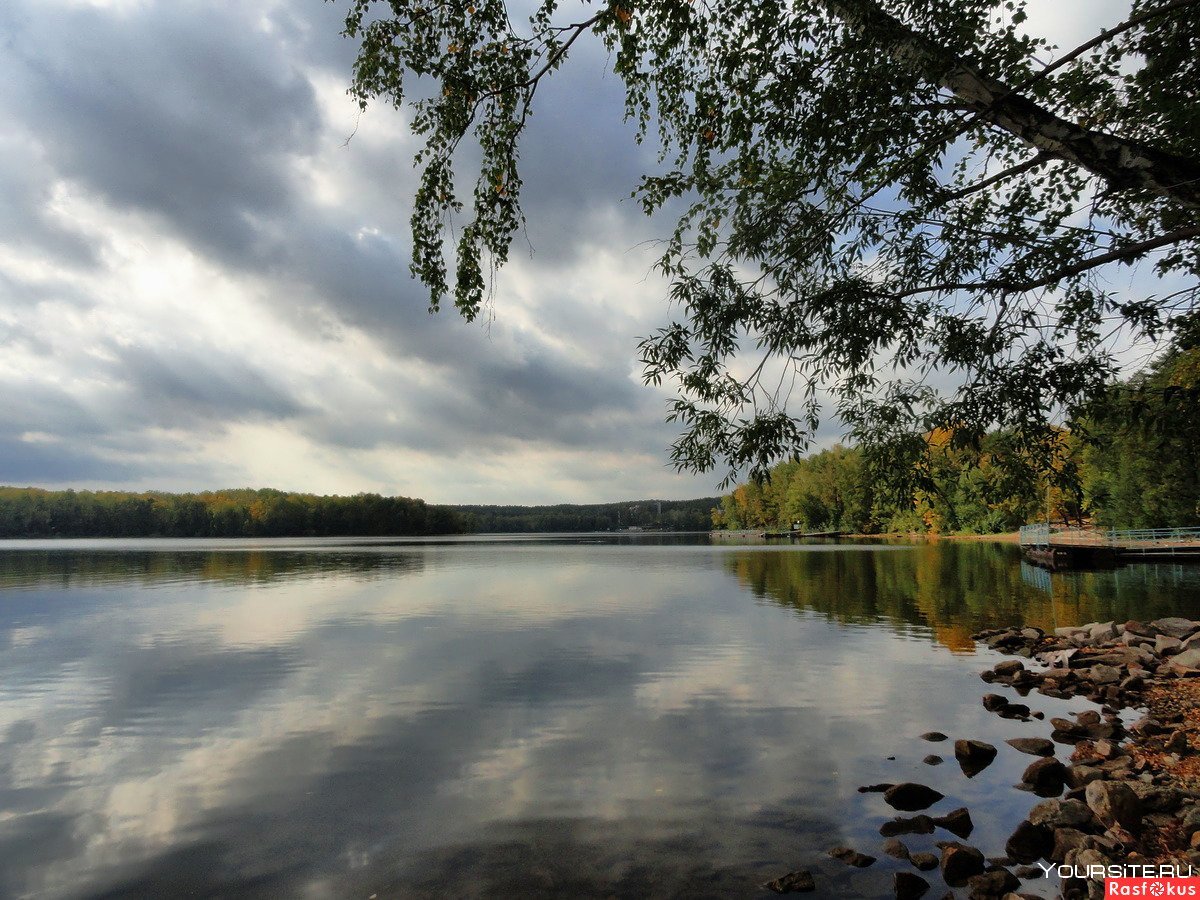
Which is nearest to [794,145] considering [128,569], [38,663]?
[38,663]

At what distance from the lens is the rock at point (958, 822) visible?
27.9 ft

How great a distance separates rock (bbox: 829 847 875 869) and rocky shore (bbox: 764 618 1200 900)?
0.05ft

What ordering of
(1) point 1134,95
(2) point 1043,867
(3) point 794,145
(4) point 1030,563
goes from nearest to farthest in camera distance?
1. (2) point 1043,867
2. (3) point 794,145
3. (1) point 1134,95
4. (4) point 1030,563

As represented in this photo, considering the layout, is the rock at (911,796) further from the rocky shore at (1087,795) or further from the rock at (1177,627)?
the rock at (1177,627)

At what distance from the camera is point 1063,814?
323 inches

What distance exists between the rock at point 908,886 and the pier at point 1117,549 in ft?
190

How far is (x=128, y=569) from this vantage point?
65000 mm

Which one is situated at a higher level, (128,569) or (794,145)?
(794,145)

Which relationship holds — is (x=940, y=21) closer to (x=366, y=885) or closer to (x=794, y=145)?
(x=794, y=145)

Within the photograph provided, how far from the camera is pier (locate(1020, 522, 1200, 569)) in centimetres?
5269

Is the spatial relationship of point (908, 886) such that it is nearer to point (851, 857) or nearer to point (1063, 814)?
point (851, 857)

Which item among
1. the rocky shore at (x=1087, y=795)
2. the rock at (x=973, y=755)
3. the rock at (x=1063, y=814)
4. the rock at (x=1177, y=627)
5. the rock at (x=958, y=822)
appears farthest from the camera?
the rock at (x=1177, y=627)

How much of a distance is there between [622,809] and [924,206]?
376 inches

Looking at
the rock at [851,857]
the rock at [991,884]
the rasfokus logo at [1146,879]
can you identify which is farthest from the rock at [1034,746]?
the rock at [851,857]
